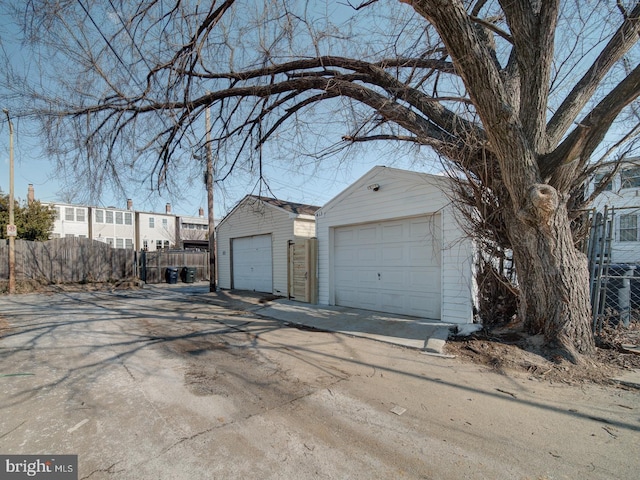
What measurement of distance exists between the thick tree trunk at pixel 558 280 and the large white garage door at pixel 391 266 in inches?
103

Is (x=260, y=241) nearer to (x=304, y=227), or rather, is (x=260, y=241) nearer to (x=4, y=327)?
(x=304, y=227)

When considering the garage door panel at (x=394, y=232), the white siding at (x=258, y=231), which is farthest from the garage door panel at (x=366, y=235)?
the white siding at (x=258, y=231)

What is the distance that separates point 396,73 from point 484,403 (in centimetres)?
549

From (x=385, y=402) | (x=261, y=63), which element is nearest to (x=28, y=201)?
(x=261, y=63)

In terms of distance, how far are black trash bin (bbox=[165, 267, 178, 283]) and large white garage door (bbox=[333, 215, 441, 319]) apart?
12.5 metres

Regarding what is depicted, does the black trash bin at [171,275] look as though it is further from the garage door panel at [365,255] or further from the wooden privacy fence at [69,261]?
the garage door panel at [365,255]

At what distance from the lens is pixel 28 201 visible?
18391mm

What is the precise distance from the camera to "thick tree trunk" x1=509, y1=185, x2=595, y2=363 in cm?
446

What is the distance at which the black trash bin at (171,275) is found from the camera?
18.5 metres

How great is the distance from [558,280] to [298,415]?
3917 mm

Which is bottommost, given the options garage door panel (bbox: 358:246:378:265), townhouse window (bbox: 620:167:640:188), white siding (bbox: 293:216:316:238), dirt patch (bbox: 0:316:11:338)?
dirt patch (bbox: 0:316:11:338)

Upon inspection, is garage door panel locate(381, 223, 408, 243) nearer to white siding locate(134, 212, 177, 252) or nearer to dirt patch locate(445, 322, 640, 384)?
dirt patch locate(445, 322, 640, 384)

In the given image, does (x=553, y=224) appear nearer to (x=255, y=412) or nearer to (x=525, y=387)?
(x=525, y=387)

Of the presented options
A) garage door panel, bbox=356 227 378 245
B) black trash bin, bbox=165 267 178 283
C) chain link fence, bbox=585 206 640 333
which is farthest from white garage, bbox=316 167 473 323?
black trash bin, bbox=165 267 178 283
